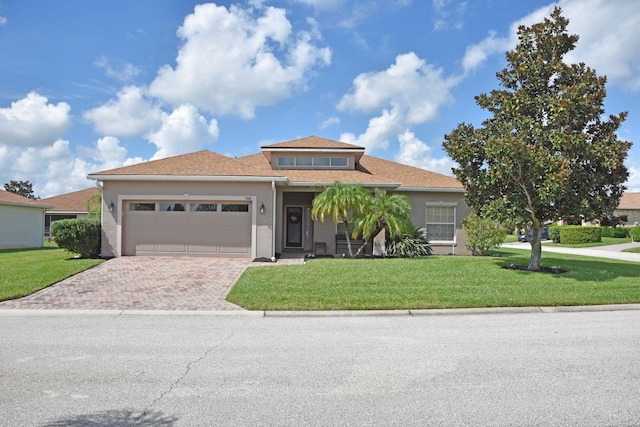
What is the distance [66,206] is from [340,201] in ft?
91.9

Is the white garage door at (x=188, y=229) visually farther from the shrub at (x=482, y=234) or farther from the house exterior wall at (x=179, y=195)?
the shrub at (x=482, y=234)

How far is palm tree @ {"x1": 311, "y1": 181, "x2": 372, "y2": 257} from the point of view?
17.1 metres

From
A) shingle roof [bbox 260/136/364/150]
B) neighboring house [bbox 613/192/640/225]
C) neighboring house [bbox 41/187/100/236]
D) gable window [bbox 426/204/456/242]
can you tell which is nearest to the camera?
gable window [bbox 426/204/456/242]

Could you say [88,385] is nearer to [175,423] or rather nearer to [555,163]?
[175,423]

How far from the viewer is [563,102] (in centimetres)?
1266

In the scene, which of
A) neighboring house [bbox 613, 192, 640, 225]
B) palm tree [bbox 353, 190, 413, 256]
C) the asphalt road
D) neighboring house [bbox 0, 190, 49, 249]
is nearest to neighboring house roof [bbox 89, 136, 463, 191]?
palm tree [bbox 353, 190, 413, 256]

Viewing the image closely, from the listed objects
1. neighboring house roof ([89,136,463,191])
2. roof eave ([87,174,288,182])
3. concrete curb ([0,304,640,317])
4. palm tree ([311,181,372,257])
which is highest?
neighboring house roof ([89,136,463,191])

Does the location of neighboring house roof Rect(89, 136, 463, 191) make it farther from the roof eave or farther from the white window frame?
the white window frame

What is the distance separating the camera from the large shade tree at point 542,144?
12.7 metres

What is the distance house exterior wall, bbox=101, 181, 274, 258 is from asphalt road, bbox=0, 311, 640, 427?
9.03m

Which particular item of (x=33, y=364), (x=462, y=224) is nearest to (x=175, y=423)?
(x=33, y=364)

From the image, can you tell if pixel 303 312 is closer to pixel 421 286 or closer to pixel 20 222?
pixel 421 286

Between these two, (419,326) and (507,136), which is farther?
(507,136)

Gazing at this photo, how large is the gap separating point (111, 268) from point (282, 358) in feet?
34.8
